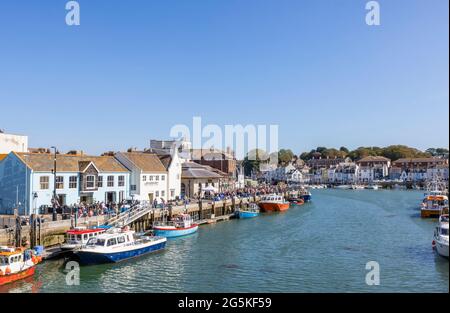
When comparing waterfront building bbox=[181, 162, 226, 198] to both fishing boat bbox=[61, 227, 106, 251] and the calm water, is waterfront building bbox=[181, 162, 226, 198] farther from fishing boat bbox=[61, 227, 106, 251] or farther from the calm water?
fishing boat bbox=[61, 227, 106, 251]

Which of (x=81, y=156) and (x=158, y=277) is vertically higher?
(x=81, y=156)

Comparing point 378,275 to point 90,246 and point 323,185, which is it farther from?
point 323,185

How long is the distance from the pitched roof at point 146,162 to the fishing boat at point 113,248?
1931 centimetres

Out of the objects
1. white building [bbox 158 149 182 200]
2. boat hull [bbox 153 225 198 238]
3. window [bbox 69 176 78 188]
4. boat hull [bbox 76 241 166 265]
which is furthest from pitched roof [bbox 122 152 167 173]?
boat hull [bbox 76 241 166 265]

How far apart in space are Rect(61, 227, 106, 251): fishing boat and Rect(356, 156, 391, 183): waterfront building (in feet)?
504

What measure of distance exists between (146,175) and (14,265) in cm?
2740

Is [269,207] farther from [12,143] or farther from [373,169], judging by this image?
[373,169]

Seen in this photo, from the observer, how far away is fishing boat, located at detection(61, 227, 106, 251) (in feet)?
96.0

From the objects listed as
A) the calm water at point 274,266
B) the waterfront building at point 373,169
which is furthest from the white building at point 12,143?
the waterfront building at point 373,169

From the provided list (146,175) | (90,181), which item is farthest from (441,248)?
(146,175)
